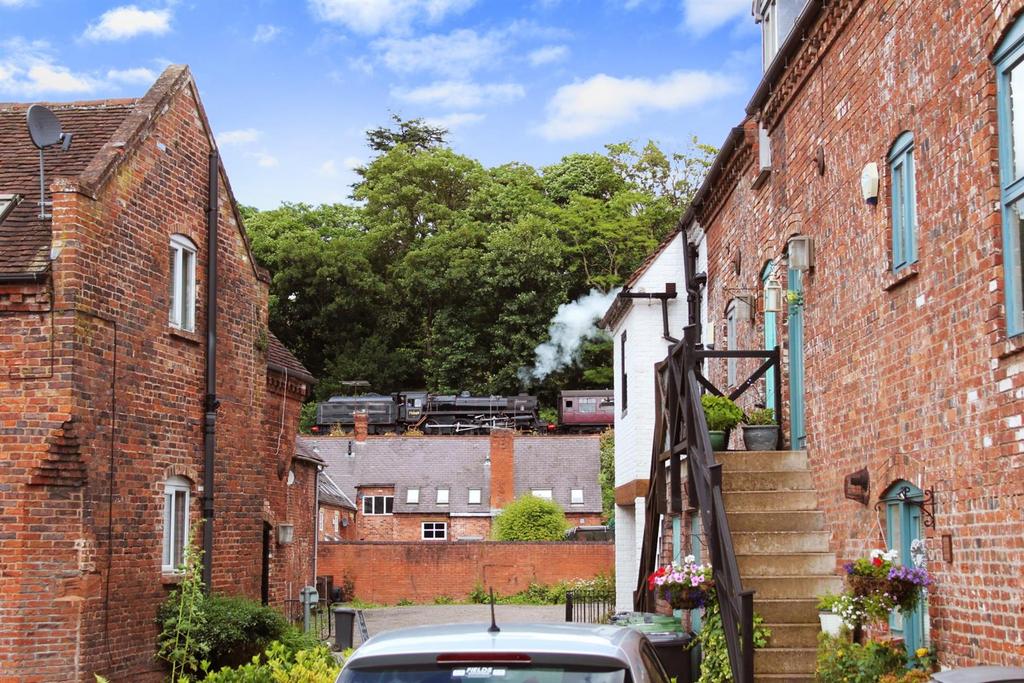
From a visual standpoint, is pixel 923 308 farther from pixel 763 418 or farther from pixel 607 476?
pixel 607 476

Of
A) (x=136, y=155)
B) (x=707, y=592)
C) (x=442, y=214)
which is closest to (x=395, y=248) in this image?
(x=442, y=214)

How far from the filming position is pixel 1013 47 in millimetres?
8148

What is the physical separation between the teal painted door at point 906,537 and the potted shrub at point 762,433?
3737mm

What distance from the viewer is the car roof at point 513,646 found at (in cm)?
506

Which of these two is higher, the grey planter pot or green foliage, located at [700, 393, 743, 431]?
green foliage, located at [700, 393, 743, 431]

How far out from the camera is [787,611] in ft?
39.4

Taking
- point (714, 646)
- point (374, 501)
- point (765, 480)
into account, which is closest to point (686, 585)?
point (714, 646)

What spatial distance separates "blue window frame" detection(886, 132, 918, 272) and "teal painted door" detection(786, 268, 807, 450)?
315 cm

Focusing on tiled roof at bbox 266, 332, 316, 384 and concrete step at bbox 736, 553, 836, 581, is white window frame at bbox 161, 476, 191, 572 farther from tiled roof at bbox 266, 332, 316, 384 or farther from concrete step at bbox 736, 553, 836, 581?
concrete step at bbox 736, 553, 836, 581

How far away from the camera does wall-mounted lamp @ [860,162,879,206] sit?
10945mm

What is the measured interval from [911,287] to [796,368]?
410 cm

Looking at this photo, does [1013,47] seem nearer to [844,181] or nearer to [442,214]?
[844,181]

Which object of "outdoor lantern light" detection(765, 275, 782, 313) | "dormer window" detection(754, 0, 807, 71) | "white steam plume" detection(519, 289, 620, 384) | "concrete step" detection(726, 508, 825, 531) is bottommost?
"concrete step" detection(726, 508, 825, 531)

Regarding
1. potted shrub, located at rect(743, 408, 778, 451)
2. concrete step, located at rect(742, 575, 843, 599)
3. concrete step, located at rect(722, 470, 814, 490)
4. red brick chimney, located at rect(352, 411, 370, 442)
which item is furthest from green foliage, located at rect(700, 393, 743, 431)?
red brick chimney, located at rect(352, 411, 370, 442)
